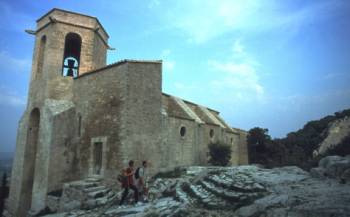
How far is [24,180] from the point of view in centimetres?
1625

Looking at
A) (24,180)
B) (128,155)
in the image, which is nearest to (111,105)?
(128,155)

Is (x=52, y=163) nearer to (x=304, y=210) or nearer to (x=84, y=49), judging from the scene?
(x=84, y=49)

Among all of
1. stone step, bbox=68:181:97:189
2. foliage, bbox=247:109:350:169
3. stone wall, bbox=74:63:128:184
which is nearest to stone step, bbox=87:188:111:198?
stone step, bbox=68:181:97:189

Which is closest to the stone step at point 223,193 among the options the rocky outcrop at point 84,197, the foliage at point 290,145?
the rocky outcrop at point 84,197

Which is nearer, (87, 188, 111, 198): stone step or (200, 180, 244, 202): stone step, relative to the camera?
(200, 180, 244, 202): stone step

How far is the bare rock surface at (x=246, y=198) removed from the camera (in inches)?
243

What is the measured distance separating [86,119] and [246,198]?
36.8 feet

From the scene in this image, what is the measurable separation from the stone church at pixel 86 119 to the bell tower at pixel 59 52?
0.21 ft

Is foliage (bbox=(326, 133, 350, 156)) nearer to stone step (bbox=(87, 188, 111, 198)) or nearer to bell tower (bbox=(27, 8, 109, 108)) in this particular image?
stone step (bbox=(87, 188, 111, 198))

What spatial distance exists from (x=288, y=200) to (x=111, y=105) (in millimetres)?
10467

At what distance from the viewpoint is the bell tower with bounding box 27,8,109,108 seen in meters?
16.2

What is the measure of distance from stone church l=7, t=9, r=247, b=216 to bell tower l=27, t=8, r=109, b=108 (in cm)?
6

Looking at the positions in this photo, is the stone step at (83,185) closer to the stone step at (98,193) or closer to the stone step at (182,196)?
the stone step at (98,193)

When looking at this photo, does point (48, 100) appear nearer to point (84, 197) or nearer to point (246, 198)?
point (84, 197)
